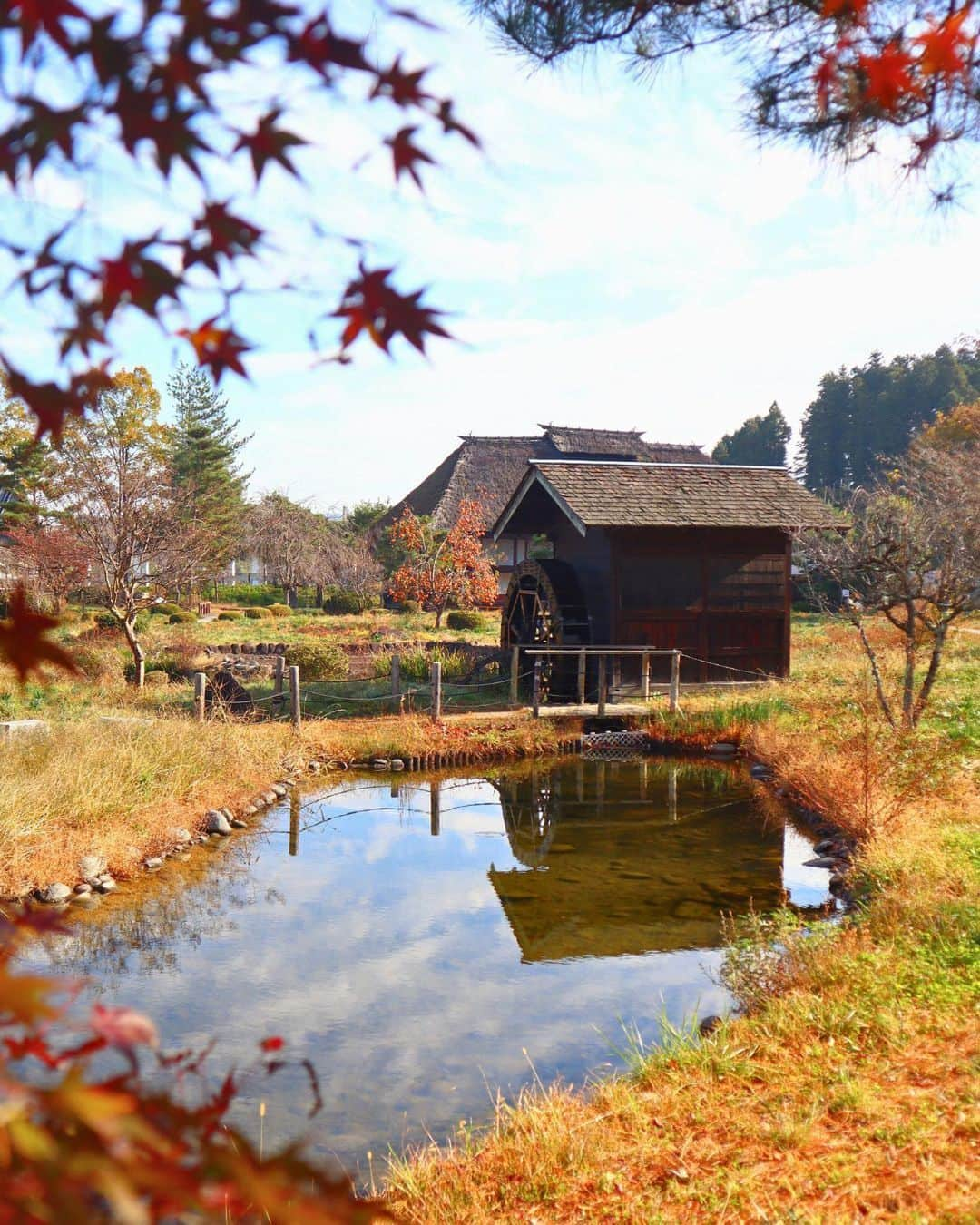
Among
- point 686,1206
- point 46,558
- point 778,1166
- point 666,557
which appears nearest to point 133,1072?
point 686,1206

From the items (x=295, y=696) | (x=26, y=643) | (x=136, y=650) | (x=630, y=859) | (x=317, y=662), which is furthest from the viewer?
(x=317, y=662)

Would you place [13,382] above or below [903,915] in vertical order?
above

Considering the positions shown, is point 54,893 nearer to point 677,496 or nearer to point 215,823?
point 215,823

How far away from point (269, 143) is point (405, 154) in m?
0.25

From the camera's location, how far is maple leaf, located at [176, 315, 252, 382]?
5.64 feet

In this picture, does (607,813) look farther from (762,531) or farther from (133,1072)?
(133,1072)

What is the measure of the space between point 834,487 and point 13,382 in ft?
190

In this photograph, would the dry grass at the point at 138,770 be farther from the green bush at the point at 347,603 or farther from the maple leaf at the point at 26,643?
the green bush at the point at 347,603

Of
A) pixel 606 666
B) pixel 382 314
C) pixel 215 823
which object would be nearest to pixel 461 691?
pixel 606 666

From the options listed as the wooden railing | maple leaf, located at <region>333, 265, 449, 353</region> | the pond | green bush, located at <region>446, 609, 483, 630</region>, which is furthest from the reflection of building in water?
green bush, located at <region>446, 609, 483, 630</region>

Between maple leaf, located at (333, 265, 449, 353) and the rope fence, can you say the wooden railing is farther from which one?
maple leaf, located at (333, 265, 449, 353)

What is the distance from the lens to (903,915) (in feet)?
21.6

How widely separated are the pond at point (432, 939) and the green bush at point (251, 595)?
2836cm

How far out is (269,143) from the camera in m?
1.72
